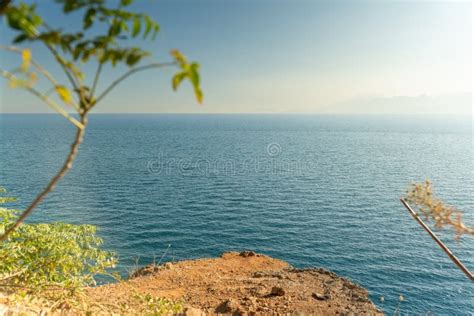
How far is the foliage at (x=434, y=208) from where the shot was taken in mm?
5084

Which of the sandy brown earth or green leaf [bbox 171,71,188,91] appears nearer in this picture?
green leaf [bbox 171,71,188,91]

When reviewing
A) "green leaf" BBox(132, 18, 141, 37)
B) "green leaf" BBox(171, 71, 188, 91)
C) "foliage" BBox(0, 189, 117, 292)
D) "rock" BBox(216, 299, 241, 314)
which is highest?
"green leaf" BBox(132, 18, 141, 37)

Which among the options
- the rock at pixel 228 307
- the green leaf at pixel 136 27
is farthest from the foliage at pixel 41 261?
the green leaf at pixel 136 27


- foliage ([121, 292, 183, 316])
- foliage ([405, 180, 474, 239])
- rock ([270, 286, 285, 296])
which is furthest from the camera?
rock ([270, 286, 285, 296])

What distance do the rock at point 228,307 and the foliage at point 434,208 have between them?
14.6 meters

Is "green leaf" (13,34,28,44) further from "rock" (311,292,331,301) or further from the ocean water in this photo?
the ocean water

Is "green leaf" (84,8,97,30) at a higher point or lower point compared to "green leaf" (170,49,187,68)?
higher

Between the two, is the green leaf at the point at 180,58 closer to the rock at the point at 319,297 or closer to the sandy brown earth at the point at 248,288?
the sandy brown earth at the point at 248,288

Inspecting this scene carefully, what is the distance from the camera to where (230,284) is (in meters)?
24.2

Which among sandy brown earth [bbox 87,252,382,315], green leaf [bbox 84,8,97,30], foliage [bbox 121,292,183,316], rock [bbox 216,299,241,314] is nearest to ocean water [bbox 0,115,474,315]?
sandy brown earth [bbox 87,252,382,315]

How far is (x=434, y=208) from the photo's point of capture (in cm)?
534

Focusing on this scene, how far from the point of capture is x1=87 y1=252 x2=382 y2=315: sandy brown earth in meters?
19.7

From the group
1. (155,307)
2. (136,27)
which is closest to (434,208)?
(136,27)

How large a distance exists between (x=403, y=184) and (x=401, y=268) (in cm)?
3723
